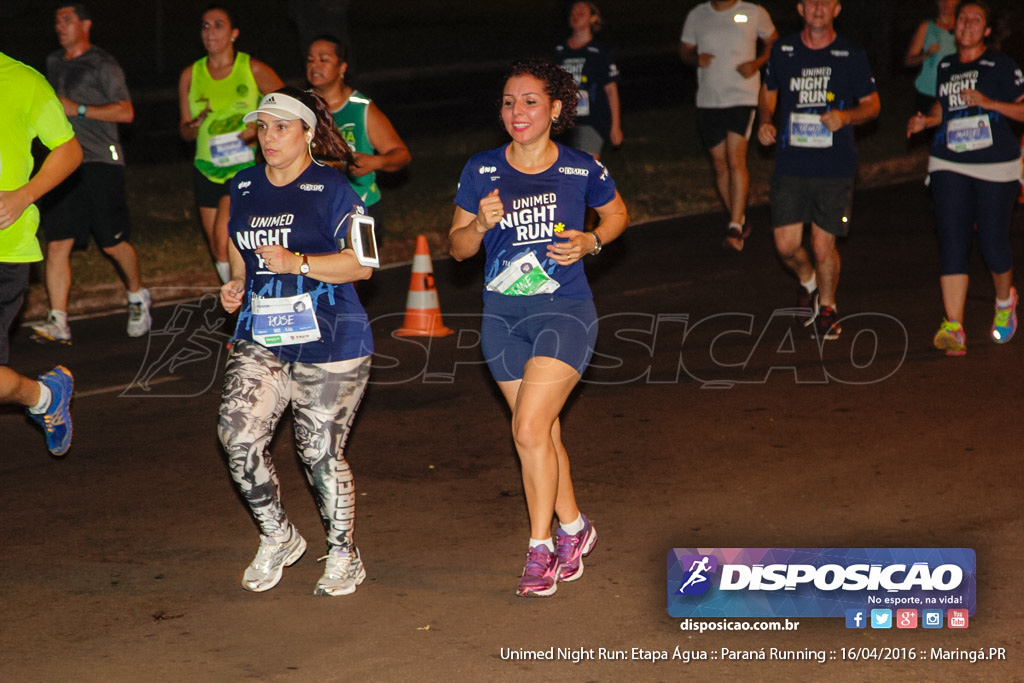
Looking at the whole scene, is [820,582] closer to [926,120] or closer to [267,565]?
[267,565]

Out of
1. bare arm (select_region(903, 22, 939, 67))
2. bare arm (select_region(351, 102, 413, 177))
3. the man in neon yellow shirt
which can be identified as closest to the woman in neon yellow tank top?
bare arm (select_region(351, 102, 413, 177))

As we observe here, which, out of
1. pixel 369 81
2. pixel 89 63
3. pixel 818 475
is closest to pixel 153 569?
pixel 818 475

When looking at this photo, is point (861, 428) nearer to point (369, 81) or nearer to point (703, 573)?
point (703, 573)

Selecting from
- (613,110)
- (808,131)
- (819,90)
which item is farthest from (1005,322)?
(613,110)

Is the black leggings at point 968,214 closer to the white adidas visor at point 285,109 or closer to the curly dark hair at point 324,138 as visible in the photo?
the curly dark hair at point 324,138

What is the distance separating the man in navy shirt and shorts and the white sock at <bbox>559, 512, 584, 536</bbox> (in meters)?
4.68

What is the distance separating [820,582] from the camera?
17.0ft

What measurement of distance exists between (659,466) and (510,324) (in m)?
1.93

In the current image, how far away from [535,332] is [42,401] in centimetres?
299

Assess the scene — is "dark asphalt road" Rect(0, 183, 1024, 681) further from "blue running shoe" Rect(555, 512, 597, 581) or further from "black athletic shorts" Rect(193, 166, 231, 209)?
"black athletic shorts" Rect(193, 166, 231, 209)

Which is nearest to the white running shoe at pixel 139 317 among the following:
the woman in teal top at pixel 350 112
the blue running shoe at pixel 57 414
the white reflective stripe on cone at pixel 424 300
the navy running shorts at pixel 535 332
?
the white reflective stripe on cone at pixel 424 300

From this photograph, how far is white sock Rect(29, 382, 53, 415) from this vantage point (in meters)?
7.26

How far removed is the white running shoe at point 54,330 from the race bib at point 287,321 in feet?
16.8

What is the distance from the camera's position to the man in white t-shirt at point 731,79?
13672mm
